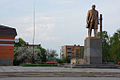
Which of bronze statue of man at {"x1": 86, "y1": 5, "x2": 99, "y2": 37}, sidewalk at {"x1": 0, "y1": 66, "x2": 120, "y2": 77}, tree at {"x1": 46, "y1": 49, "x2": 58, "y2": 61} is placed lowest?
sidewalk at {"x1": 0, "y1": 66, "x2": 120, "y2": 77}

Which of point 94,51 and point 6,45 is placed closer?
point 94,51

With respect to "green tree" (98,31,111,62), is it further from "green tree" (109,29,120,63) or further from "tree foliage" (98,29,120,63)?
"green tree" (109,29,120,63)

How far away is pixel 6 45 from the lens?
3697 cm

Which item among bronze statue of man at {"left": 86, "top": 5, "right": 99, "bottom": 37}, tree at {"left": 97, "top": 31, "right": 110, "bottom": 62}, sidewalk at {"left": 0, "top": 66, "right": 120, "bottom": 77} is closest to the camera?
sidewalk at {"left": 0, "top": 66, "right": 120, "bottom": 77}

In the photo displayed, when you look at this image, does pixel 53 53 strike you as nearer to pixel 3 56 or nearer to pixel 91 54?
pixel 3 56

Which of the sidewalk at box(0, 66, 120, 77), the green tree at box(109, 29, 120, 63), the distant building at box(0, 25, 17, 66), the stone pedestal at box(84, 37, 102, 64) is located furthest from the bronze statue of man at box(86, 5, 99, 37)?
the green tree at box(109, 29, 120, 63)

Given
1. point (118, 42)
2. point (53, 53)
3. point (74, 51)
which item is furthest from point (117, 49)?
point (74, 51)

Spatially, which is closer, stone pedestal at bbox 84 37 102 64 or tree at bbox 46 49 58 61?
stone pedestal at bbox 84 37 102 64

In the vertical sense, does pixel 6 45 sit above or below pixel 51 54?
above

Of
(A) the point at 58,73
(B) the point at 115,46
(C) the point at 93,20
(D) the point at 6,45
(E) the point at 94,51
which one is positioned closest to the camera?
(A) the point at 58,73

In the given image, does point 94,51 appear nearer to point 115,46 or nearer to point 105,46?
point 115,46

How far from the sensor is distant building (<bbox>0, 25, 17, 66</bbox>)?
3650 centimetres

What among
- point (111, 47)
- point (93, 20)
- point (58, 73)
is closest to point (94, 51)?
point (93, 20)

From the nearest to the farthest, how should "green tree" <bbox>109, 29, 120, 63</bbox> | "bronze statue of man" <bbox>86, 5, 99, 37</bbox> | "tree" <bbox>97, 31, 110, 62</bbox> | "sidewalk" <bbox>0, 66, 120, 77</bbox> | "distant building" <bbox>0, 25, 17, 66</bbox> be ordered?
"sidewalk" <bbox>0, 66, 120, 77</bbox>, "bronze statue of man" <bbox>86, 5, 99, 37</bbox>, "distant building" <bbox>0, 25, 17, 66</bbox>, "green tree" <bbox>109, 29, 120, 63</bbox>, "tree" <bbox>97, 31, 110, 62</bbox>
